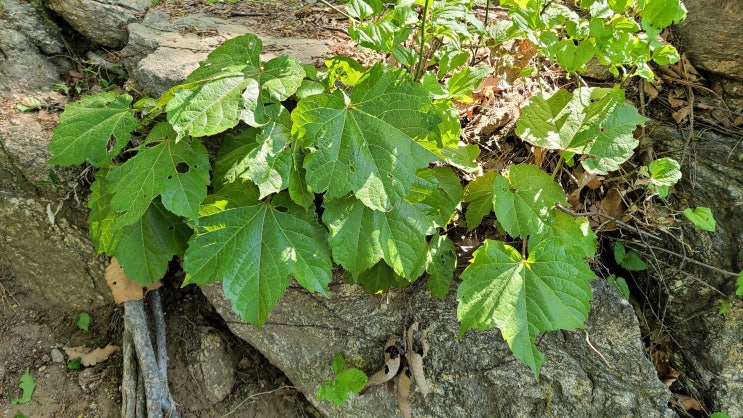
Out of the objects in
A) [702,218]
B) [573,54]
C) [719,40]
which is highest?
[573,54]

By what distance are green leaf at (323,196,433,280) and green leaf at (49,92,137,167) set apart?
1.04 meters

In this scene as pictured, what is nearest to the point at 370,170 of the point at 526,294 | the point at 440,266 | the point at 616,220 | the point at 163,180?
the point at 440,266

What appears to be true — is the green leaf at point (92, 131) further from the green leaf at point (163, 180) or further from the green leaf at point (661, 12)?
the green leaf at point (661, 12)

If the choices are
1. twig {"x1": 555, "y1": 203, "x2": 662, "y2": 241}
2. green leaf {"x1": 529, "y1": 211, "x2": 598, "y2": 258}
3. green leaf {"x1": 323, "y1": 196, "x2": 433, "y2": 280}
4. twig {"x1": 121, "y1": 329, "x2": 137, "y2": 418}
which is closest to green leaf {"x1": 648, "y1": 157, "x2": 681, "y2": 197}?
twig {"x1": 555, "y1": 203, "x2": 662, "y2": 241}

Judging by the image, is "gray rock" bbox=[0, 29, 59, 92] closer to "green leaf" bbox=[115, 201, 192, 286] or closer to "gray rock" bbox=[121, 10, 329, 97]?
"gray rock" bbox=[121, 10, 329, 97]

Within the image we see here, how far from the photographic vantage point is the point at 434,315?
223 cm

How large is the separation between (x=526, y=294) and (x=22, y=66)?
10.6ft

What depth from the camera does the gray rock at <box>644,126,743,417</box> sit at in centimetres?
218

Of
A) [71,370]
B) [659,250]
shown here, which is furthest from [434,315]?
[71,370]

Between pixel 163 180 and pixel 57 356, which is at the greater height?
pixel 163 180

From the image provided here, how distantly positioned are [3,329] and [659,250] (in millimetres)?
3705

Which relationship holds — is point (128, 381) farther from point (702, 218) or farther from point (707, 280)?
point (707, 280)

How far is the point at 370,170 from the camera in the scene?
1664mm

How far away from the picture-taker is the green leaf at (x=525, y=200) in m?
1.86
